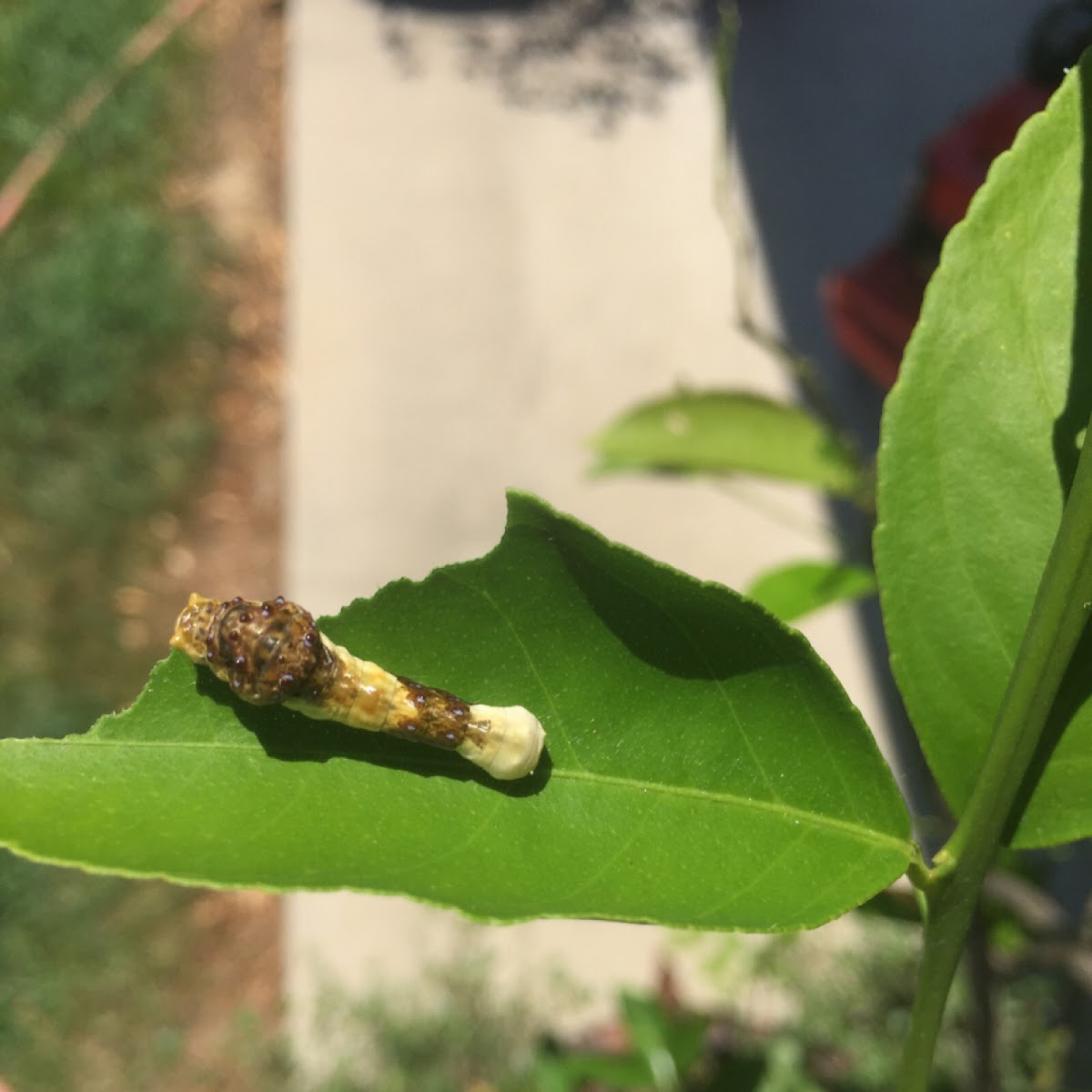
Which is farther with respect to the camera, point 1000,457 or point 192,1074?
point 192,1074

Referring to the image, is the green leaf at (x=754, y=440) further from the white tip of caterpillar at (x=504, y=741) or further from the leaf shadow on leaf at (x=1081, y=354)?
the white tip of caterpillar at (x=504, y=741)

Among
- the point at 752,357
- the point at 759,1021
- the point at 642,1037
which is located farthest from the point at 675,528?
the point at 642,1037

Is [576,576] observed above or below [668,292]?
below

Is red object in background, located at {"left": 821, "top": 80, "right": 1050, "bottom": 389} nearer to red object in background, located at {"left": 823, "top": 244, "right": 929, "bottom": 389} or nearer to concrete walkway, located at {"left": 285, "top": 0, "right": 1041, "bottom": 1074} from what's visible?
red object in background, located at {"left": 823, "top": 244, "right": 929, "bottom": 389}

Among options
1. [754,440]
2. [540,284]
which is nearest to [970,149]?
[540,284]

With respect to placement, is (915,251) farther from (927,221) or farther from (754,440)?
(754,440)

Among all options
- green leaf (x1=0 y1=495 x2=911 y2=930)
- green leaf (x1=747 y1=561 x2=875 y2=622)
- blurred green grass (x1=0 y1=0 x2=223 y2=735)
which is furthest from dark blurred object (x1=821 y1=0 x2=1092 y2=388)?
green leaf (x1=0 y1=495 x2=911 y2=930)

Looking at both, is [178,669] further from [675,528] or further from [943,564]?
[675,528]

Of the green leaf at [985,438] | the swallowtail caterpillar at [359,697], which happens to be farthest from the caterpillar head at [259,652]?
the green leaf at [985,438]
